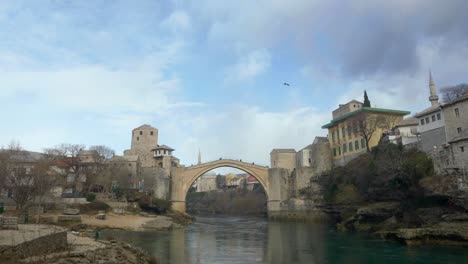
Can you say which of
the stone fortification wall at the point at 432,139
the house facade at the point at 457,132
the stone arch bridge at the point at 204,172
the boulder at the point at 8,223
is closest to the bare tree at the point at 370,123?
the stone fortification wall at the point at 432,139

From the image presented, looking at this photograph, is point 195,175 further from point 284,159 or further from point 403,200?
point 403,200

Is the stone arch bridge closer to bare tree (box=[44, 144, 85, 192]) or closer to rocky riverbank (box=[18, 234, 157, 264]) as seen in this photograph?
bare tree (box=[44, 144, 85, 192])

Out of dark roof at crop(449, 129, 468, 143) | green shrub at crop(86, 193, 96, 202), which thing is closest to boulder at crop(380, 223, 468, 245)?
dark roof at crop(449, 129, 468, 143)

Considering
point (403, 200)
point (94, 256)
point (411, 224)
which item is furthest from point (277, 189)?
point (94, 256)

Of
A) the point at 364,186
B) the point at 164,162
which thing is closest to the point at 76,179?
the point at 164,162

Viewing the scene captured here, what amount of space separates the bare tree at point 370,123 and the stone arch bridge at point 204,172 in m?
16.9

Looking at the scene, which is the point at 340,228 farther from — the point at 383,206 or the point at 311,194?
the point at 311,194

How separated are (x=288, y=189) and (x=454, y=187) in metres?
34.6

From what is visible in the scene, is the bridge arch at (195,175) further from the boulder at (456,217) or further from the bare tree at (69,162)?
the boulder at (456,217)

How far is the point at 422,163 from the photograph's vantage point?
29766 mm

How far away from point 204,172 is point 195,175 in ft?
5.33

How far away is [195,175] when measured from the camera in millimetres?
57500

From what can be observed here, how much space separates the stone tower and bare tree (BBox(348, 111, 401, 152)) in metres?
34.3

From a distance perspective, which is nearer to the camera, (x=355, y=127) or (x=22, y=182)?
(x=22, y=182)
